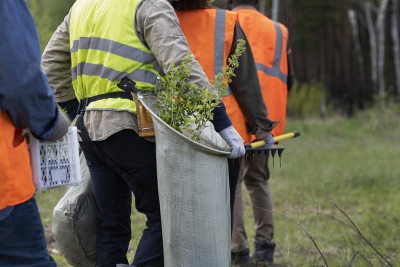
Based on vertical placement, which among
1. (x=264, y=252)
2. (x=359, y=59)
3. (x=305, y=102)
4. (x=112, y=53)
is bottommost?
(x=305, y=102)

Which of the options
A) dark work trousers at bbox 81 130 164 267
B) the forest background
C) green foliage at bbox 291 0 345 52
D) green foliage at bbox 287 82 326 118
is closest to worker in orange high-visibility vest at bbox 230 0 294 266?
the forest background

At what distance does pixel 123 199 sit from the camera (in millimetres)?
3434

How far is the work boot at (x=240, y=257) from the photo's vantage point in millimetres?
4707

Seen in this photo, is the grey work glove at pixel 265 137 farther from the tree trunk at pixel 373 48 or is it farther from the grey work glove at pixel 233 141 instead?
the tree trunk at pixel 373 48

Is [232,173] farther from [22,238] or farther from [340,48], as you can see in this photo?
[340,48]

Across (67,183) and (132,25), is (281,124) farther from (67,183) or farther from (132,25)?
(67,183)

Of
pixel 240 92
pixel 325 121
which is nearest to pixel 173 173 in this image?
pixel 240 92

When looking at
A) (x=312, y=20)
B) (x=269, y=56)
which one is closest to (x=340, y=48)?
(x=312, y=20)

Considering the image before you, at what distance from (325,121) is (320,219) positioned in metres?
9.95

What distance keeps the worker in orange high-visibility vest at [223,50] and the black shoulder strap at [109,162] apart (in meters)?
0.70

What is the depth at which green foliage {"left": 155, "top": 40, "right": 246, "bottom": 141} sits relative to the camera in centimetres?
293

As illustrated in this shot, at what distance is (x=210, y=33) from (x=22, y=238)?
1.91 meters

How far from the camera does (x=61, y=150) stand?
2504 millimetres

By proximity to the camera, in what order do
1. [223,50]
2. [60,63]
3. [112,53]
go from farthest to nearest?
[223,50], [60,63], [112,53]
